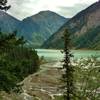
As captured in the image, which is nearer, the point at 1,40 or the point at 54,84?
the point at 1,40

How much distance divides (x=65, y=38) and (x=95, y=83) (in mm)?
10546

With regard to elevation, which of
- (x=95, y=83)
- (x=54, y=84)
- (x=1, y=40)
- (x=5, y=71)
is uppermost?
(x=1, y=40)

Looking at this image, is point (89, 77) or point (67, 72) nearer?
point (67, 72)

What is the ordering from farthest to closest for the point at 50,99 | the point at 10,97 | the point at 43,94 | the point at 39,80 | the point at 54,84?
the point at 39,80
the point at 54,84
the point at 43,94
the point at 50,99
the point at 10,97

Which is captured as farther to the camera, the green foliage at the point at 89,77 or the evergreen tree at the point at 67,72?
the green foliage at the point at 89,77

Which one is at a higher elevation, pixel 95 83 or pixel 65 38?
pixel 65 38

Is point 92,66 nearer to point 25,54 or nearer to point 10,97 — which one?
point 10,97

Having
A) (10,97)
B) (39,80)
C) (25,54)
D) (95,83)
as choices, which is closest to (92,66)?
(95,83)

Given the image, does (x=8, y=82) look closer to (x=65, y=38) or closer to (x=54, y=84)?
(x=65, y=38)

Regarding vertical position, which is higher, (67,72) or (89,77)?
(67,72)

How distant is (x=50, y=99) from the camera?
91125 millimetres

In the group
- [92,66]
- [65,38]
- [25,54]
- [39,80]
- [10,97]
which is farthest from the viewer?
[25,54]

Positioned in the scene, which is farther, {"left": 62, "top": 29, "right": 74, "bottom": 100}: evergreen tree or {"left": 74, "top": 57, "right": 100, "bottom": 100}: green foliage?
{"left": 74, "top": 57, "right": 100, "bottom": 100}: green foliage

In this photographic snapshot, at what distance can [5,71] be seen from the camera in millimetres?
27828
